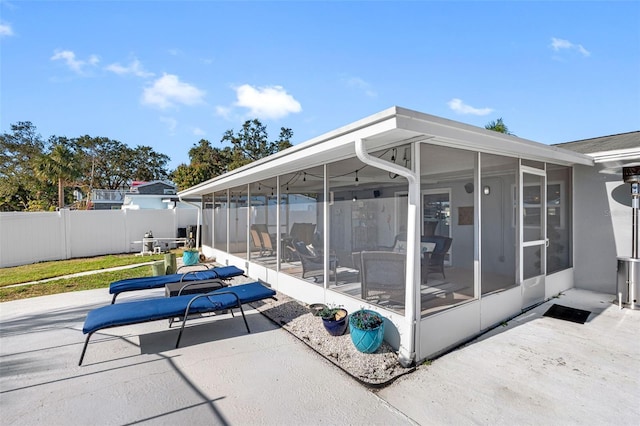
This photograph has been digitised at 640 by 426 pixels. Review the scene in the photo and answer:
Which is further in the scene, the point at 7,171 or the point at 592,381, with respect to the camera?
the point at 7,171

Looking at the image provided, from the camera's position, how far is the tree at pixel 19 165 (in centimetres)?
2491

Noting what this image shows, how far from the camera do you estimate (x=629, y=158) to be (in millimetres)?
5305

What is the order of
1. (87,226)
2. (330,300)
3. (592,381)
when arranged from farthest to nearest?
(87,226) → (330,300) → (592,381)

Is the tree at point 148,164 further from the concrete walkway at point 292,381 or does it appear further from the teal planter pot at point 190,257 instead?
the concrete walkway at point 292,381

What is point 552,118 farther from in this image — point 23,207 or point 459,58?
point 23,207

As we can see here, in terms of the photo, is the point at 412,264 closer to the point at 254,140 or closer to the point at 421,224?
the point at 421,224

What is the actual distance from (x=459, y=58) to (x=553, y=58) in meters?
3.16

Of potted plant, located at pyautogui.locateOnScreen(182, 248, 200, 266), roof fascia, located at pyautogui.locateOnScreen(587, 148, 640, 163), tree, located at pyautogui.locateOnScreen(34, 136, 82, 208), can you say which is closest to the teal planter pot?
potted plant, located at pyautogui.locateOnScreen(182, 248, 200, 266)

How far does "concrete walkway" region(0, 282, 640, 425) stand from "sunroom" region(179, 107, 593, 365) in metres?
0.59

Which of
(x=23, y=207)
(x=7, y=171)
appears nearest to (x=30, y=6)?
(x=23, y=207)

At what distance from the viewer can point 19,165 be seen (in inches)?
1089

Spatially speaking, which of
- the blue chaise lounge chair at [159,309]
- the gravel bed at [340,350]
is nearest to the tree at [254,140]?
the gravel bed at [340,350]

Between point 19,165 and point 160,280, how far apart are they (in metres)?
33.3

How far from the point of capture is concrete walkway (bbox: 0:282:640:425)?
8.40 feet
